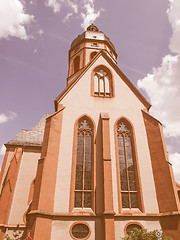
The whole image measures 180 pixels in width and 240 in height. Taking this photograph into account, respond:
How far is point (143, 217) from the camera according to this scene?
1161 centimetres

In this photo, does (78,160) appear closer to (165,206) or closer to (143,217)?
(143,217)

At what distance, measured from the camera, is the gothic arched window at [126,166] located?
12.4 m

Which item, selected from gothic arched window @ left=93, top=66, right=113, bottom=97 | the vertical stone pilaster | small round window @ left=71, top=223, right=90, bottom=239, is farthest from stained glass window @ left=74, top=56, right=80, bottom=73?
small round window @ left=71, top=223, right=90, bottom=239

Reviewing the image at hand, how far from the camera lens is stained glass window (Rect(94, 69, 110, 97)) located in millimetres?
17078

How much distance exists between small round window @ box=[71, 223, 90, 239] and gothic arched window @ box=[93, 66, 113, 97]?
1053 centimetres

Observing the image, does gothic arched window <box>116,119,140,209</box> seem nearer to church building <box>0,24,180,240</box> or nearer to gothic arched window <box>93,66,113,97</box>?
church building <box>0,24,180,240</box>

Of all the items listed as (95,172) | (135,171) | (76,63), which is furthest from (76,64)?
(135,171)

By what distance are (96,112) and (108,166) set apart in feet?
16.4

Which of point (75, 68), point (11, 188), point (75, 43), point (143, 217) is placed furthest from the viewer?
point (75, 43)

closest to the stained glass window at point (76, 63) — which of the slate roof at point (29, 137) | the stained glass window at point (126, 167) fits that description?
the slate roof at point (29, 137)

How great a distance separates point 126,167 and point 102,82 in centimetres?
854

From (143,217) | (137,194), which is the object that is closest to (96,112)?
(137,194)

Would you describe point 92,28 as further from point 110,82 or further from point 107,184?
point 107,184

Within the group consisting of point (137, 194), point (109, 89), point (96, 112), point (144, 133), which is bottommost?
point (137, 194)
